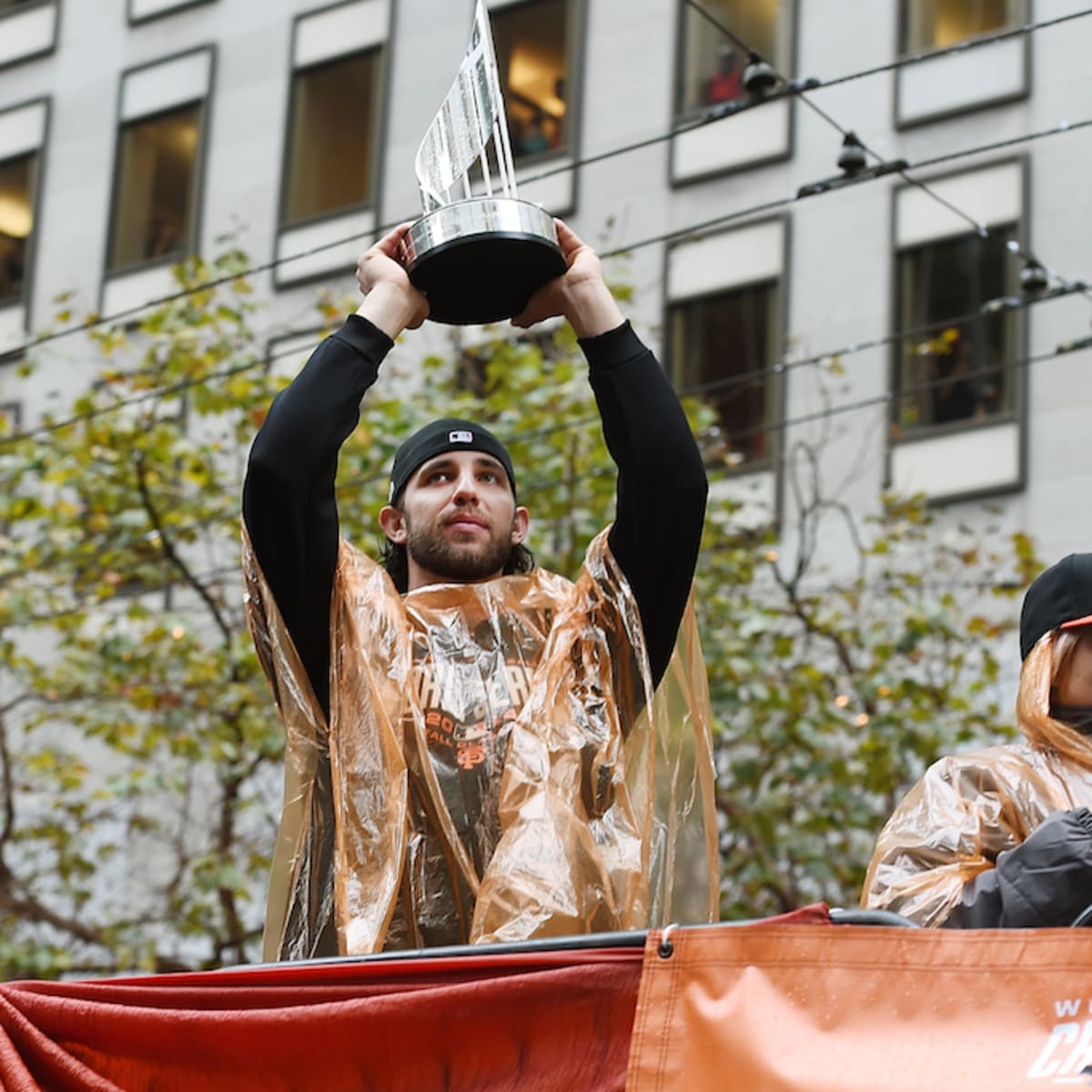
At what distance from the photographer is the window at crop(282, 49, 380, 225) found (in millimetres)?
17484

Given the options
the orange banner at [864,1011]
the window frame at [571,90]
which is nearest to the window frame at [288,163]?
the window frame at [571,90]

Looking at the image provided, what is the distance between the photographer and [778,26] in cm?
1525

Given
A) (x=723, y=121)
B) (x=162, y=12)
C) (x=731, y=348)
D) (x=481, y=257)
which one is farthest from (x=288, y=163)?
(x=481, y=257)

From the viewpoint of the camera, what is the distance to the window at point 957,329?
13.7 meters

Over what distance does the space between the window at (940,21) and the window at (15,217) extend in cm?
886

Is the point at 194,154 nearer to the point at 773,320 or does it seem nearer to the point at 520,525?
the point at 773,320

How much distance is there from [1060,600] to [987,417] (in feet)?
32.5

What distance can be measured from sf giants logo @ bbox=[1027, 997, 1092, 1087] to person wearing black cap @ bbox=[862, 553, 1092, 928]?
2.06 ft

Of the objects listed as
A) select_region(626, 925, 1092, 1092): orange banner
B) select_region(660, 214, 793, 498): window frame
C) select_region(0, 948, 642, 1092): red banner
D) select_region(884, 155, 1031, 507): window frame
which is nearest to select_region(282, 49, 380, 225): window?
select_region(660, 214, 793, 498): window frame

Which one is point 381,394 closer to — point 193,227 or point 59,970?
point 59,970

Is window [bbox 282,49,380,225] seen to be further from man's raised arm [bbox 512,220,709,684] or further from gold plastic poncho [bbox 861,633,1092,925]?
gold plastic poncho [bbox 861,633,1092,925]

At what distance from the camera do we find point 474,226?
360cm

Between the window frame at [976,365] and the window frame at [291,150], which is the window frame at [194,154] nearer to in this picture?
the window frame at [291,150]

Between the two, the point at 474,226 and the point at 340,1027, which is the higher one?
the point at 474,226
